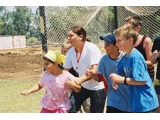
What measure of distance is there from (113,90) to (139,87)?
552 mm

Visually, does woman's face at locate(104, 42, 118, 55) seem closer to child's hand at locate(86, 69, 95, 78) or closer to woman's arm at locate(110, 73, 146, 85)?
child's hand at locate(86, 69, 95, 78)

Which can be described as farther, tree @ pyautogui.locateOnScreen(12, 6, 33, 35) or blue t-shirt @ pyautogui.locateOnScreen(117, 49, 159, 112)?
tree @ pyautogui.locateOnScreen(12, 6, 33, 35)

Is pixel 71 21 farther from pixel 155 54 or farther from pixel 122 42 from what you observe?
pixel 122 42

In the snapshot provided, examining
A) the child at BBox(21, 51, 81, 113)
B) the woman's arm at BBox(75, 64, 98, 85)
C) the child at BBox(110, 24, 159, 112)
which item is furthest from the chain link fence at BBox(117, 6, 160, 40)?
the child at BBox(110, 24, 159, 112)

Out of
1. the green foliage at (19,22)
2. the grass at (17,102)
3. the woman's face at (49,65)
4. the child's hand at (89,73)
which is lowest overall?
the green foliage at (19,22)

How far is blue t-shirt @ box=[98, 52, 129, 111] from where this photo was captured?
13.9 feet

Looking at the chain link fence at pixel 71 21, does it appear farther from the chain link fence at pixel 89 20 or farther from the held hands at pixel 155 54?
the held hands at pixel 155 54

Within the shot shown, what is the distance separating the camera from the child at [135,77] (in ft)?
12.3

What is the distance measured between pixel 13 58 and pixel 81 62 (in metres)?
17.8

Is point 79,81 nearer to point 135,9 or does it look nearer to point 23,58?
point 135,9

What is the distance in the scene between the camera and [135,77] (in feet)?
12.2

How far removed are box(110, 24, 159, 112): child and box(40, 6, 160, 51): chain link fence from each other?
13.7 ft

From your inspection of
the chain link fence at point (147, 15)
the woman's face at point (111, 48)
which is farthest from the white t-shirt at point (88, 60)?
the chain link fence at point (147, 15)

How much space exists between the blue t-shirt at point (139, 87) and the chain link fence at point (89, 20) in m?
4.25
